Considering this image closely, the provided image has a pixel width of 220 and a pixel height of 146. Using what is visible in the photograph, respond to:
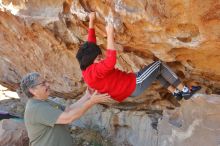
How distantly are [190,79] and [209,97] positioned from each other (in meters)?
0.71

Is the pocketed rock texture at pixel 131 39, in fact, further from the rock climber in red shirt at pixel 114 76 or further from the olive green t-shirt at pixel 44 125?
the olive green t-shirt at pixel 44 125

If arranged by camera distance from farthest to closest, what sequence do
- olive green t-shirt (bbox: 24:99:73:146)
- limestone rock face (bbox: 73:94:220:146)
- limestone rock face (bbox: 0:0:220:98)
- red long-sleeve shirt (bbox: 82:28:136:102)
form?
red long-sleeve shirt (bbox: 82:28:136:102) < limestone rock face (bbox: 73:94:220:146) < olive green t-shirt (bbox: 24:99:73:146) < limestone rock face (bbox: 0:0:220:98)

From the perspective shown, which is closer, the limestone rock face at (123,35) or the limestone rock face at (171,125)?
the limestone rock face at (123,35)

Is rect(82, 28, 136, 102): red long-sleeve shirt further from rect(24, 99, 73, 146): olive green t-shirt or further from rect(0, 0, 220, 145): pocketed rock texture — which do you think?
rect(24, 99, 73, 146): olive green t-shirt

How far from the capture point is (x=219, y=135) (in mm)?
4570

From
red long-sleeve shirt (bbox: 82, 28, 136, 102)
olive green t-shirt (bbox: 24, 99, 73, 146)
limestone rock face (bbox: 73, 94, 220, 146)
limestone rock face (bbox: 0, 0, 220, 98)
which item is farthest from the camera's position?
red long-sleeve shirt (bbox: 82, 28, 136, 102)

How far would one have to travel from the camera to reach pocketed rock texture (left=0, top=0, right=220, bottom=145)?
14.0 feet

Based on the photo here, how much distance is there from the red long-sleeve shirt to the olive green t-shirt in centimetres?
49

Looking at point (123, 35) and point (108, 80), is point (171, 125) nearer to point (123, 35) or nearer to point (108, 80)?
point (108, 80)

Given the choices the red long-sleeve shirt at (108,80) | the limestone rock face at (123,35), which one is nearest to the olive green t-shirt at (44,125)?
the red long-sleeve shirt at (108,80)

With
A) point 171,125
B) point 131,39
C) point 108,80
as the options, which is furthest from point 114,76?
point 171,125

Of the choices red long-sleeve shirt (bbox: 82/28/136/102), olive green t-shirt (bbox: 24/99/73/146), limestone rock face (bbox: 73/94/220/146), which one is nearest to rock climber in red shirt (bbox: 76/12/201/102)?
red long-sleeve shirt (bbox: 82/28/136/102)

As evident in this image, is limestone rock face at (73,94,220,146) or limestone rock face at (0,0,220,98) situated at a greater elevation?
limestone rock face at (0,0,220,98)

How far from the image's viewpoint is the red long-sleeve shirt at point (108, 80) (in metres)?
4.78
